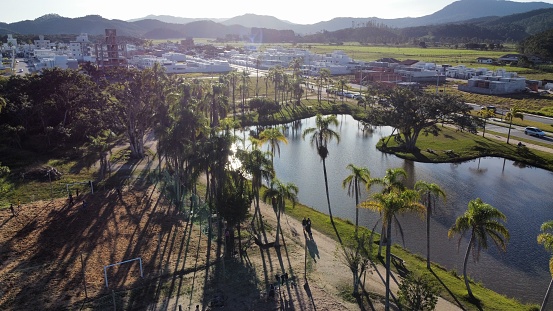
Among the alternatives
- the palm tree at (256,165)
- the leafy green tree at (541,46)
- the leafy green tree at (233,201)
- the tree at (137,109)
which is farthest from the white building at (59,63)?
the leafy green tree at (541,46)

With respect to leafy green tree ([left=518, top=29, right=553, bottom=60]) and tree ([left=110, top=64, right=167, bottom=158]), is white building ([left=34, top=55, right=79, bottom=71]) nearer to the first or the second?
tree ([left=110, top=64, right=167, bottom=158])

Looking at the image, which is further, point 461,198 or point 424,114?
point 424,114

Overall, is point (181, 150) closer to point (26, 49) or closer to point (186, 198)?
point (186, 198)

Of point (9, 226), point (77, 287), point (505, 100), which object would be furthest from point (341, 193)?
point (505, 100)

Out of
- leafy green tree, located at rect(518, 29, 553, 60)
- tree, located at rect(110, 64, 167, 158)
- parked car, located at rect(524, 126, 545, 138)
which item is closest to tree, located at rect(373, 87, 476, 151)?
parked car, located at rect(524, 126, 545, 138)

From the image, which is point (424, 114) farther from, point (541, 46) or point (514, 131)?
point (541, 46)

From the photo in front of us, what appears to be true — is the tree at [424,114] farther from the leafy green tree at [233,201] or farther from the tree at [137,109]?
the leafy green tree at [233,201]

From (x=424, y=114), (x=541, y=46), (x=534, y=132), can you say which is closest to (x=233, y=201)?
(x=424, y=114)
